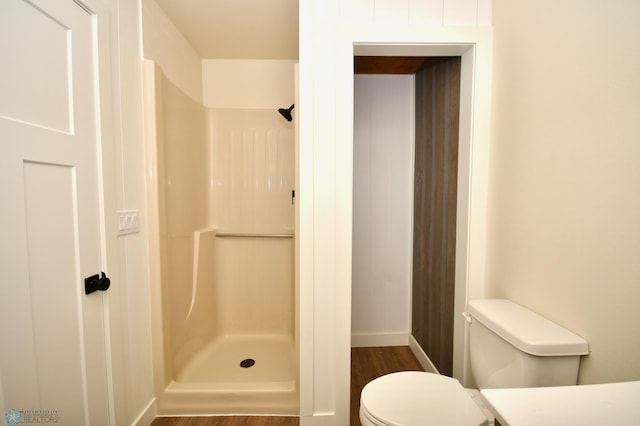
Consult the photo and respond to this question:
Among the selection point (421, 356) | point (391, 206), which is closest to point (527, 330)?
point (421, 356)

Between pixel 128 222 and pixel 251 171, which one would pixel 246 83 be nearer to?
pixel 251 171

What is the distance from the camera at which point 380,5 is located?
1311 millimetres

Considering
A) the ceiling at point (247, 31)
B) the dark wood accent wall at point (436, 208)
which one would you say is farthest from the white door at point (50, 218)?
the dark wood accent wall at point (436, 208)

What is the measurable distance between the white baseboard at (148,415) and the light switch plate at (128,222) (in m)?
0.95

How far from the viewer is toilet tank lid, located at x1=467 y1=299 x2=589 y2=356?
851 millimetres

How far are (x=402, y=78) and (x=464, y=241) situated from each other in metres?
1.46

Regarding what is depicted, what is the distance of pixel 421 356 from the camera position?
6.48ft

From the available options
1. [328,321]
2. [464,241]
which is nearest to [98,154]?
[328,321]

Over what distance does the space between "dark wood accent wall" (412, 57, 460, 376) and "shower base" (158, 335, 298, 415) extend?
96 centimetres

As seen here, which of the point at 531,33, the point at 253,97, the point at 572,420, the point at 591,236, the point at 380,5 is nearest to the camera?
the point at 572,420

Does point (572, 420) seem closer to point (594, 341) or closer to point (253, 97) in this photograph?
point (594, 341)

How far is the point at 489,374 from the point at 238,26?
231 centimetres

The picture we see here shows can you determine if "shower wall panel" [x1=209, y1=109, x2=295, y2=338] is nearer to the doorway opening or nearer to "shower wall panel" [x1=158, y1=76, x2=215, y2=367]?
"shower wall panel" [x1=158, y1=76, x2=215, y2=367]

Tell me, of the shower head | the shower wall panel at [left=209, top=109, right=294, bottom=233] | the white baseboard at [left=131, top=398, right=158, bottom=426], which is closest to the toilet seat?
the white baseboard at [left=131, top=398, right=158, bottom=426]
